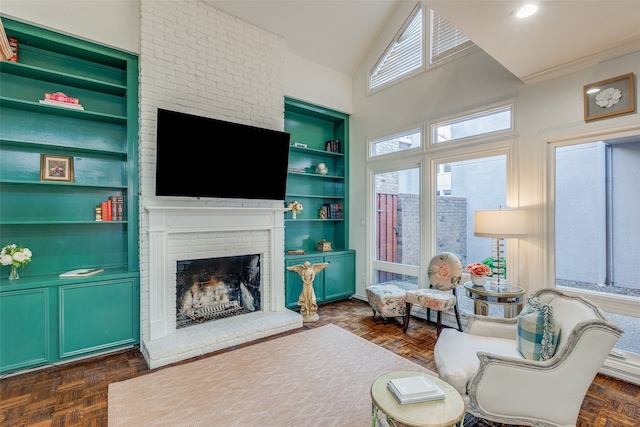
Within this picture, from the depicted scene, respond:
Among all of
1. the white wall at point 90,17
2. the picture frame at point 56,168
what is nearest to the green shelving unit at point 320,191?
the white wall at point 90,17

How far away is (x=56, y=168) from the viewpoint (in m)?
3.09

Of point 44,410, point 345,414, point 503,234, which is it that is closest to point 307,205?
point 503,234

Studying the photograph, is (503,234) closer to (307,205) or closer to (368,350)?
(368,350)

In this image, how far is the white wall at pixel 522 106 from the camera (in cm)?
282

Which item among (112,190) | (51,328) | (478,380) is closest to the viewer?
(478,380)

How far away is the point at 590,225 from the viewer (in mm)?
2867

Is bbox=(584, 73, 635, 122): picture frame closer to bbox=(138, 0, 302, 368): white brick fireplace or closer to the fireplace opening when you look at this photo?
bbox=(138, 0, 302, 368): white brick fireplace

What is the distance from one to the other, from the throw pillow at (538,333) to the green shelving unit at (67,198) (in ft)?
11.2

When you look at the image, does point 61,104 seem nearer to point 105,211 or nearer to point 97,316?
point 105,211

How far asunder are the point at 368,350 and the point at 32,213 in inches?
142

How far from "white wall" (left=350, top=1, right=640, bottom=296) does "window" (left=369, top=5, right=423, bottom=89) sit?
12cm

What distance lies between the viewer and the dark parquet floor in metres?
2.09

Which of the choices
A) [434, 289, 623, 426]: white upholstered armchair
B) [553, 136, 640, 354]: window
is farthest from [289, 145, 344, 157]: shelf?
[434, 289, 623, 426]: white upholstered armchair

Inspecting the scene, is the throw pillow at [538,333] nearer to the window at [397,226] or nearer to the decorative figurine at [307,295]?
the window at [397,226]
